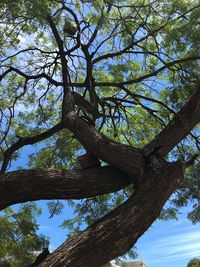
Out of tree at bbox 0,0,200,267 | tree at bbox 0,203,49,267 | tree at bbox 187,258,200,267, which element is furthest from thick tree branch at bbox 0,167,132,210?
tree at bbox 187,258,200,267

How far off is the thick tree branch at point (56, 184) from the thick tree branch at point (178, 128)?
0.80 m

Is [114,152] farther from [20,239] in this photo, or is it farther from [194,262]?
[194,262]

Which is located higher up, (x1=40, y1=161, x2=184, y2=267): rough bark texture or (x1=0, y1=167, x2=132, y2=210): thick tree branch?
(x1=0, y1=167, x2=132, y2=210): thick tree branch

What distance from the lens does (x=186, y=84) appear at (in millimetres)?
9461

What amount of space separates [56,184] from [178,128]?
199cm

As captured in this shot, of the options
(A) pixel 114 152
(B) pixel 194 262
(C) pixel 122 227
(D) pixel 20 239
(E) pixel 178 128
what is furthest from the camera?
(B) pixel 194 262

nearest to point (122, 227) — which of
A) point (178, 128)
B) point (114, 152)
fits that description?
point (114, 152)

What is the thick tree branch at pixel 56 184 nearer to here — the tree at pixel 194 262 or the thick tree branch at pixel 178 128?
the thick tree branch at pixel 178 128

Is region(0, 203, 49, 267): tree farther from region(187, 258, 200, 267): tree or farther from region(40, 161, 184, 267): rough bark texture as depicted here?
region(187, 258, 200, 267): tree

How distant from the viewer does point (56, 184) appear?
5.43 m

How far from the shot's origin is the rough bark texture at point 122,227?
180 inches

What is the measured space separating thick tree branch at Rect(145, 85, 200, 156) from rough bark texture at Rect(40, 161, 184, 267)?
0.63 metres

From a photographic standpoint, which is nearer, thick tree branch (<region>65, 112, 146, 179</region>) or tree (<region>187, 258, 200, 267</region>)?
thick tree branch (<region>65, 112, 146, 179</region>)

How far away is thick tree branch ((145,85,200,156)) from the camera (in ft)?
20.9
